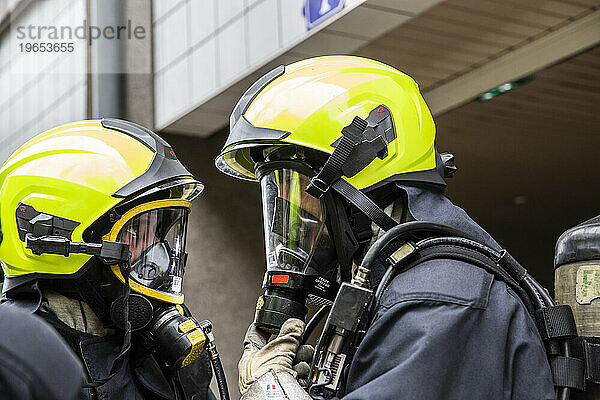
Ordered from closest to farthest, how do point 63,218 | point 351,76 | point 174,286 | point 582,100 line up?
point 351,76
point 63,218
point 174,286
point 582,100

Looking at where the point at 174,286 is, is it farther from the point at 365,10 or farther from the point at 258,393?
the point at 365,10

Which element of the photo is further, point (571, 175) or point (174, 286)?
point (571, 175)

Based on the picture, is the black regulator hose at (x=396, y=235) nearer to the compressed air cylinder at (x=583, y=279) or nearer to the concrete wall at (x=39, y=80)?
the compressed air cylinder at (x=583, y=279)

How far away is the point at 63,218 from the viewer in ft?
9.94

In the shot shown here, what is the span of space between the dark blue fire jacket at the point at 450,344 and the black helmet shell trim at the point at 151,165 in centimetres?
141

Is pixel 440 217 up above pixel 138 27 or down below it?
below

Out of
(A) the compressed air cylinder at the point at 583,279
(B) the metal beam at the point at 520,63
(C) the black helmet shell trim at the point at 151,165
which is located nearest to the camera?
(A) the compressed air cylinder at the point at 583,279

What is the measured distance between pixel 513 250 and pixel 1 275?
10.9m

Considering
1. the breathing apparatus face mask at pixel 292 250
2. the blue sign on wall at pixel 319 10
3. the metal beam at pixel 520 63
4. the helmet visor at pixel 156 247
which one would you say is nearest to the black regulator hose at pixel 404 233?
the breathing apparatus face mask at pixel 292 250

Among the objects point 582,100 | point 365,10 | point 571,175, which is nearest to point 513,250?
point 571,175

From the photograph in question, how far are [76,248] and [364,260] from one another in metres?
1.35

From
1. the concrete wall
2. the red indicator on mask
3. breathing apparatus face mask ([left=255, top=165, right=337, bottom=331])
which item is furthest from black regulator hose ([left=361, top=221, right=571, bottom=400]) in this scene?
the concrete wall

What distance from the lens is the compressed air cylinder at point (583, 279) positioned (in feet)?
6.45

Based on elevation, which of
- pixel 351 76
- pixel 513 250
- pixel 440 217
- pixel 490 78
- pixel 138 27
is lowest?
pixel 513 250
